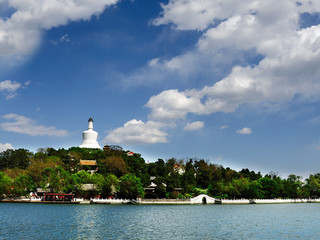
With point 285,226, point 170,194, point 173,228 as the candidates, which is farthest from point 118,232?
Result: point 170,194

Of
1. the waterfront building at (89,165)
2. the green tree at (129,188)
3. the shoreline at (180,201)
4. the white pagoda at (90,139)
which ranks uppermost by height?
the white pagoda at (90,139)

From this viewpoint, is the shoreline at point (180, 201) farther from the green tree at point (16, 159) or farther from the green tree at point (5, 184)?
the green tree at point (16, 159)

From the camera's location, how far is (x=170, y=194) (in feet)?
271

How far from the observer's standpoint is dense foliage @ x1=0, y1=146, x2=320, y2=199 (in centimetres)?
7288

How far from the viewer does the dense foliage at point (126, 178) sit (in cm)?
7288

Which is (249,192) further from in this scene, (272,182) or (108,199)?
(108,199)

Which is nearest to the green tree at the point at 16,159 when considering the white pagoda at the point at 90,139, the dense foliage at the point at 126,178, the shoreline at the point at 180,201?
the dense foliage at the point at 126,178

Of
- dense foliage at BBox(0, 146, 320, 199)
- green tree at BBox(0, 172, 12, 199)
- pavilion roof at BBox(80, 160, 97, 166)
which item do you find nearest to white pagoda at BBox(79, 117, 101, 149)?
dense foliage at BBox(0, 146, 320, 199)

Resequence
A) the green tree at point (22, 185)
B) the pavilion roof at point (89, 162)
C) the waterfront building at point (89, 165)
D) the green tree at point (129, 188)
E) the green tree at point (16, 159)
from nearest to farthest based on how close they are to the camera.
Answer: the green tree at point (22, 185) < the green tree at point (129, 188) < the waterfront building at point (89, 165) < the pavilion roof at point (89, 162) < the green tree at point (16, 159)

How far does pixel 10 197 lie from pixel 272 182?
204 feet

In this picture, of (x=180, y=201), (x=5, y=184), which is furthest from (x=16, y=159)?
(x=180, y=201)

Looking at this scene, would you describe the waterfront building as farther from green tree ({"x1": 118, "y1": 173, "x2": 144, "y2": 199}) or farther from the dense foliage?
green tree ({"x1": 118, "y1": 173, "x2": 144, "y2": 199})

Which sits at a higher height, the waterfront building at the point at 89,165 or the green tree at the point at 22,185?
the waterfront building at the point at 89,165

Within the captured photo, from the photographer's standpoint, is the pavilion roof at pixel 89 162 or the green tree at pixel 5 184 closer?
the green tree at pixel 5 184
